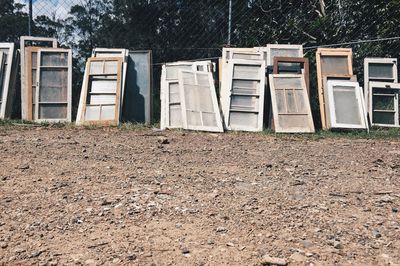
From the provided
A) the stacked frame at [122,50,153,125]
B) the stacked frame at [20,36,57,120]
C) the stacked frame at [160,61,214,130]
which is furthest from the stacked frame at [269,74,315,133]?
the stacked frame at [20,36,57,120]

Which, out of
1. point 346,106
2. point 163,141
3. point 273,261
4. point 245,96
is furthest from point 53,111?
point 273,261

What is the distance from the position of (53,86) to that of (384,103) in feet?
16.5

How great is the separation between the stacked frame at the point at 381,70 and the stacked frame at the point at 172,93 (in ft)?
8.12

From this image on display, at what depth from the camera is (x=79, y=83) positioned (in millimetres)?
7168

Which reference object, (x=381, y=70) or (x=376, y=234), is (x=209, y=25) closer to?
(x=381, y=70)

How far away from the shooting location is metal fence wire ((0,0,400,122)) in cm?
789

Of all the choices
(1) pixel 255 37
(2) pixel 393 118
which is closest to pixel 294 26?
(1) pixel 255 37

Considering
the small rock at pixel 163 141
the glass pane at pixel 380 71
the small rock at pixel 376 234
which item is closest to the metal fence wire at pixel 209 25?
the glass pane at pixel 380 71

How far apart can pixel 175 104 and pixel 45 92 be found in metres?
1.99

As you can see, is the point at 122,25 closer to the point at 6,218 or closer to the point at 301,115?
the point at 301,115

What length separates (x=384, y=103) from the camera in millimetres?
6441

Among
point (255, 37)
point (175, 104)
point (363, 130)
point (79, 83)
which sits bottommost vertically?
point (363, 130)

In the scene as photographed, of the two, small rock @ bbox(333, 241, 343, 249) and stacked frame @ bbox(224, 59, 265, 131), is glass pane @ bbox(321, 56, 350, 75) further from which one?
small rock @ bbox(333, 241, 343, 249)

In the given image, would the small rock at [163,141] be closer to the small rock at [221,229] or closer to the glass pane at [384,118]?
the small rock at [221,229]
